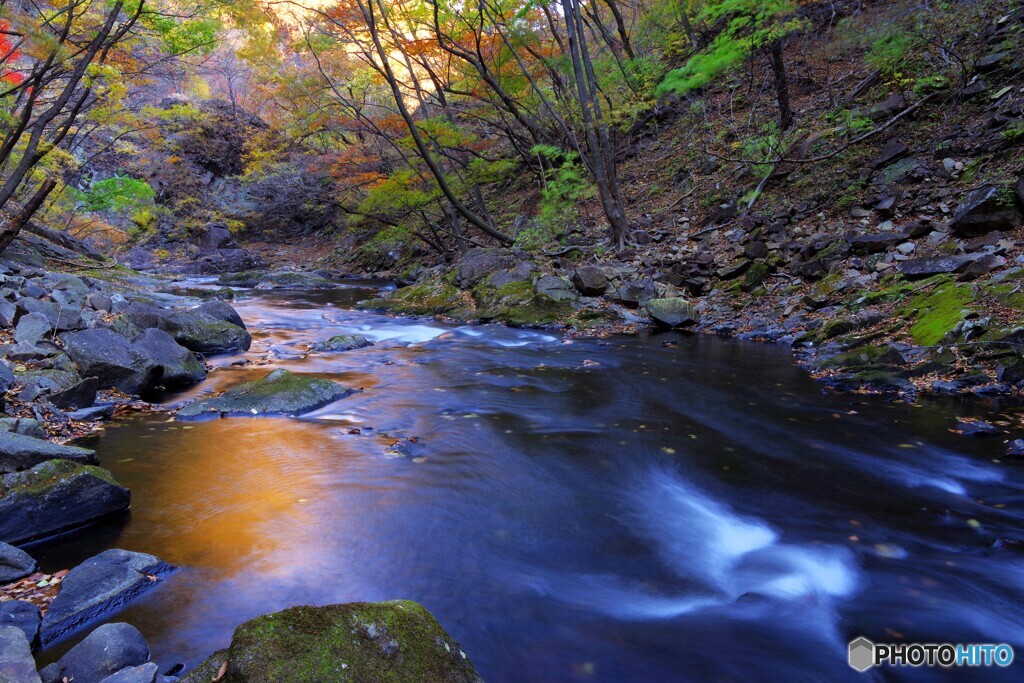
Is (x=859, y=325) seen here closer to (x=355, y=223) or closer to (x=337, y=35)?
(x=337, y=35)

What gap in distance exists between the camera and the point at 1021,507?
4453mm

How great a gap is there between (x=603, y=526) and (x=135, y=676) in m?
3.28

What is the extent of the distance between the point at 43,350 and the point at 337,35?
473 inches

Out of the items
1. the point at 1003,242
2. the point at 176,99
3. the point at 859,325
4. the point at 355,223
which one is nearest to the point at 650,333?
the point at 859,325

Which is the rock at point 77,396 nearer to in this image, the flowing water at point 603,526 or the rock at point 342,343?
the flowing water at point 603,526

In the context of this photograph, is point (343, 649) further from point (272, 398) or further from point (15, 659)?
point (272, 398)

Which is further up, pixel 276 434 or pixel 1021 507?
pixel 276 434

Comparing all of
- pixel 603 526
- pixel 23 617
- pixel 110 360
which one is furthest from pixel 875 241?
pixel 110 360

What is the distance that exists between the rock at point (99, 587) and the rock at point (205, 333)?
290 inches

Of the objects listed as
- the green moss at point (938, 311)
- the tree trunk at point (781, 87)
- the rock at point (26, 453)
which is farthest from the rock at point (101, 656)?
the tree trunk at point (781, 87)

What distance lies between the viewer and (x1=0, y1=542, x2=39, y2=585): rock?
3.34m

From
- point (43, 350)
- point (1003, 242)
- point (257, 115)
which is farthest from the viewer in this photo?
point (257, 115)

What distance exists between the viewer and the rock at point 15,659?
212 cm

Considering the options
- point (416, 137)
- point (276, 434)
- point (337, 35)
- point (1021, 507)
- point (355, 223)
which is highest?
point (337, 35)
